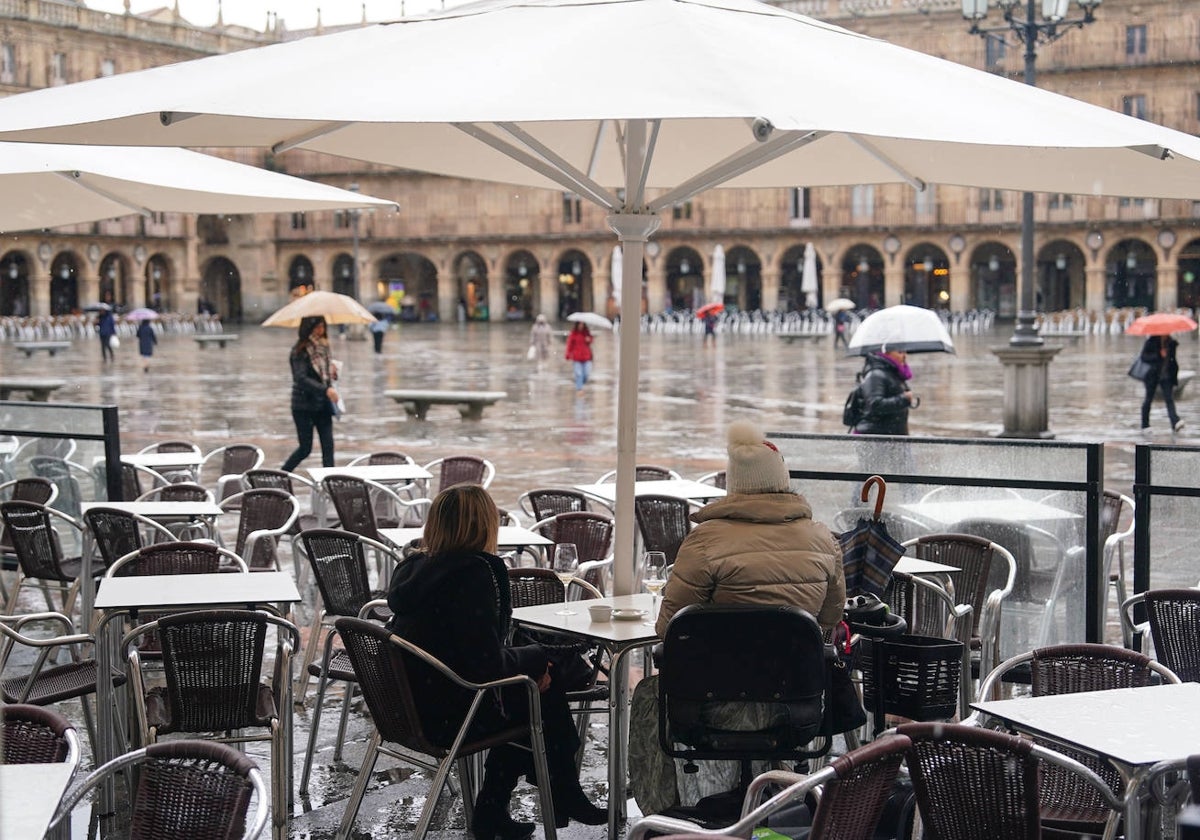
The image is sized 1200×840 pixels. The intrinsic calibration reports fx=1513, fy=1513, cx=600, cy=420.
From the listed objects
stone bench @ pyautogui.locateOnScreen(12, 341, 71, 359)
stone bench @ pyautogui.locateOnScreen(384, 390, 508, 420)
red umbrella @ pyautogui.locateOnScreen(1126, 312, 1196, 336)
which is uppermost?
red umbrella @ pyautogui.locateOnScreen(1126, 312, 1196, 336)

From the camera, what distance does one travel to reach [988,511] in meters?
5.30

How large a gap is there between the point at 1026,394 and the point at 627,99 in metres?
11.2

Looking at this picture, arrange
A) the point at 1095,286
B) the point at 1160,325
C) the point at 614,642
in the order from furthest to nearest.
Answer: the point at 1095,286 → the point at 1160,325 → the point at 614,642

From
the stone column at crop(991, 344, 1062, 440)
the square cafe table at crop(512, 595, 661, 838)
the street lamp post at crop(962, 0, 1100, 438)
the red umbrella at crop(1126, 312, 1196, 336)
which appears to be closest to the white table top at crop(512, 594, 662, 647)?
the square cafe table at crop(512, 595, 661, 838)

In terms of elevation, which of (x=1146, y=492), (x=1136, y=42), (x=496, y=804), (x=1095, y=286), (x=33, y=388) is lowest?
(x=496, y=804)

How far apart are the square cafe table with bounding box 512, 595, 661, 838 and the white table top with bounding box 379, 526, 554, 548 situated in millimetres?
1172

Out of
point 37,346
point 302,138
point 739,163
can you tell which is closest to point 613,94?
point 739,163

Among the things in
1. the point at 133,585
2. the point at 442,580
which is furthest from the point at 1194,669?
the point at 133,585

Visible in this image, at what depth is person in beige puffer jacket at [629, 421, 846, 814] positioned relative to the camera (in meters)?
3.48

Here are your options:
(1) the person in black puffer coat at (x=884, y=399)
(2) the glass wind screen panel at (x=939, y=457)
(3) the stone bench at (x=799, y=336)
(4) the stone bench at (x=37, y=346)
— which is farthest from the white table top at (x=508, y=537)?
(3) the stone bench at (x=799, y=336)

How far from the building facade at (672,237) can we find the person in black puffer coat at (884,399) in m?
34.2

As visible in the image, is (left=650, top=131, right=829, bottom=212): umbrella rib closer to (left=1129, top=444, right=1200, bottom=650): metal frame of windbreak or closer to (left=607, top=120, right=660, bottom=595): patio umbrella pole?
(left=607, top=120, right=660, bottom=595): patio umbrella pole

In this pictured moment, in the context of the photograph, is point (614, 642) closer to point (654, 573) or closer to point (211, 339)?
point (654, 573)

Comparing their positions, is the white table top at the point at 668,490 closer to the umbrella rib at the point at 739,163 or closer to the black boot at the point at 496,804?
the umbrella rib at the point at 739,163
